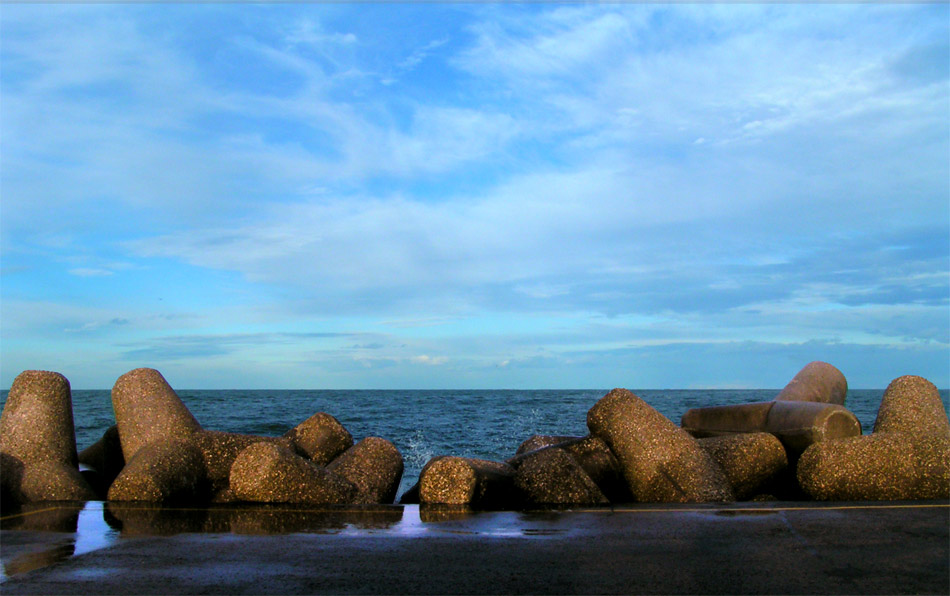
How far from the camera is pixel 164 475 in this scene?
7215 mm

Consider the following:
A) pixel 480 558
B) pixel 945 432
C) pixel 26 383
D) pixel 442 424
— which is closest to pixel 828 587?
pixel 480 558

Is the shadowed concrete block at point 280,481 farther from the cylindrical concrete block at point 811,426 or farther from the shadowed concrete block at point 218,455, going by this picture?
the cylindrical concrete block at point 811,426

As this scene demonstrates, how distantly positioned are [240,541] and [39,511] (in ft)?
8.47

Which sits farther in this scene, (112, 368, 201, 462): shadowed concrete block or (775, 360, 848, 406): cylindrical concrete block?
(775, 360, 848, 406): cylindrical concrete block

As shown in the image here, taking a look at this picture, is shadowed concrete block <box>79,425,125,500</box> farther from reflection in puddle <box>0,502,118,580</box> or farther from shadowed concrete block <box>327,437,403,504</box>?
shadowed concrete block <box>327,437,403,504</box>

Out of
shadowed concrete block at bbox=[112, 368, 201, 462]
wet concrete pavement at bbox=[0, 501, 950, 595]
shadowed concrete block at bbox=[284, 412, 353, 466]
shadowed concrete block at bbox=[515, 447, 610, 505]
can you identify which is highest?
shadowed concrete block at bbox=[112, 368, 201, 462]

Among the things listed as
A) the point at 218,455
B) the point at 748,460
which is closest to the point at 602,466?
the point at 748,460

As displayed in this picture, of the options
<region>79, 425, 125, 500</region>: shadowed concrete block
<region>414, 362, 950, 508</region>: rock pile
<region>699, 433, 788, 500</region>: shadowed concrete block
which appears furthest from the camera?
<region>79, 425, 125, 500</region>: shadowed concrete block

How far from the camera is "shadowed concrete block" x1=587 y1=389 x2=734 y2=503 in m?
7.34

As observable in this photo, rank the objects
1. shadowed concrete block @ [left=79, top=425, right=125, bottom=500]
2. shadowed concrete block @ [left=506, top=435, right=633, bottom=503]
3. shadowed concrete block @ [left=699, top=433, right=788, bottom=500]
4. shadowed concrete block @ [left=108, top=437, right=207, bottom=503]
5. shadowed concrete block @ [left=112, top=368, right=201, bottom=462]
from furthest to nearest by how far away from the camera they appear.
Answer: shadowed concrete block @ [left=79, top=425, right=125, bottom=500]
shadowed concrete block @ [left=112, top=368, right=201, bottom=462]
shadowed concrete block @ [left=699, top=433, right=788, bottom=500]
shadowed concrete block @ [left=506, top=435, right=633, bottom=503]
shadowed concrete block @ [left=108, top=437, right=207, bottom=503]

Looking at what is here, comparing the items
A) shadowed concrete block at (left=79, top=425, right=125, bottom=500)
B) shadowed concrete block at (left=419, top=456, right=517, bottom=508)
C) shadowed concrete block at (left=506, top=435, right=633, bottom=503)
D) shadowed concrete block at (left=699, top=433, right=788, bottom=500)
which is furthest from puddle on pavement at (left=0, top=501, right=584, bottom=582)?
shadowed concrete block at (left=699, top=433, right=788, bottom=500)

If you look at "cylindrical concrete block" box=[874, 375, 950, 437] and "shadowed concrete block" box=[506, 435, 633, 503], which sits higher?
"cylindrical concrete block" box=[874, 375, 950, 437]

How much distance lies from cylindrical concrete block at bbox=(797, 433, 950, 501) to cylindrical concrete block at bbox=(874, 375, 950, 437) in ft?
4.41

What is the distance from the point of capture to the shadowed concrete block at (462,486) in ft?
22.5
